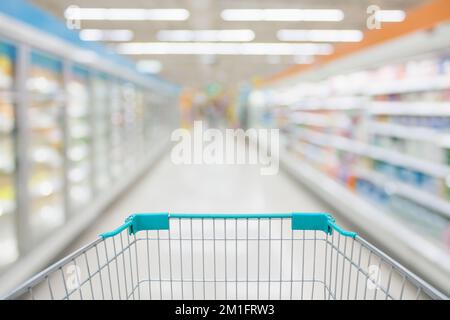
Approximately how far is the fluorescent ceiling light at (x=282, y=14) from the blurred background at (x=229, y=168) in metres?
0.04

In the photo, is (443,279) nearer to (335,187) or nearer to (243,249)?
(243,249)

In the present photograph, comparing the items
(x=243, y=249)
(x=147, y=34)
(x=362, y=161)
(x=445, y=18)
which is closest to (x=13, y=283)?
(x=243, y=249)

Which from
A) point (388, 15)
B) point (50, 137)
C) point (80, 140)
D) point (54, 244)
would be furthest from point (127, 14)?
point (388, 15)

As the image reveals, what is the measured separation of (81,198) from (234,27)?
3.86 metres

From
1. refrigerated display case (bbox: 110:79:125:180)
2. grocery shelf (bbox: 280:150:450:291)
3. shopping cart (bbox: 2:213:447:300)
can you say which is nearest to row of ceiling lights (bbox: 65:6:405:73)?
refrigerated display case (bbox: 110:79:125:180)

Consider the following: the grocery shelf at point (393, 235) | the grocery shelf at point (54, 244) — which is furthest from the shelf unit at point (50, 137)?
the grocery shelf at point (393, 235)

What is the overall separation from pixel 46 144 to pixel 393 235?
4212 mm

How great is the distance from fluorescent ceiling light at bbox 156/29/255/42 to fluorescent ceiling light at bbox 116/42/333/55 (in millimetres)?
521

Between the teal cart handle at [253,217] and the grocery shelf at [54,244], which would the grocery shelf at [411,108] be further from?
the grocery shelf at [54,244]

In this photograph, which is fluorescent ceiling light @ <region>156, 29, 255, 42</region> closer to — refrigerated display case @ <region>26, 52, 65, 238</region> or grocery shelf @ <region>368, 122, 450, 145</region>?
grocery shelf @ <region>368, 122, 450, 145</region>

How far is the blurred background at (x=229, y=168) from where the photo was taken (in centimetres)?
364

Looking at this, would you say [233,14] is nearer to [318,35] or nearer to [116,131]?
[318,35]

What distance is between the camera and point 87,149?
6508 millimetres

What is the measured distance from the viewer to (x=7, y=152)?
13.6 ft
